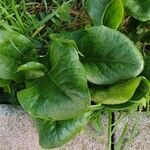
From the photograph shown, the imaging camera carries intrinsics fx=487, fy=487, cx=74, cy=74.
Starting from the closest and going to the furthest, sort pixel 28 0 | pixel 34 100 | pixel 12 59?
1. pixel 34 100
2. pixel 12 59
3. pixel 28 0

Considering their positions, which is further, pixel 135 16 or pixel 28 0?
pixel 28 0

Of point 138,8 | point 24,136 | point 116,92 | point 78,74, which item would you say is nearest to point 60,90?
point 78,74

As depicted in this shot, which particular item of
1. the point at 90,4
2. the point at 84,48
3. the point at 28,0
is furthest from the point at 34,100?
the point at 28,0

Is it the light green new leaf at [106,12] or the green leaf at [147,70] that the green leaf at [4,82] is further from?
the green leaf at [147,70]

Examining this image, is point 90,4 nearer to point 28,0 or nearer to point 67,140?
point 28,0

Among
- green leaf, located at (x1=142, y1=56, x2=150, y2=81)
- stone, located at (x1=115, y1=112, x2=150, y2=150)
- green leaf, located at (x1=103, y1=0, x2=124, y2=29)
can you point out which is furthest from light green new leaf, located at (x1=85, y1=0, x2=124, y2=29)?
stone, located at (x1=115, y1=112, x2=150, y2=150)

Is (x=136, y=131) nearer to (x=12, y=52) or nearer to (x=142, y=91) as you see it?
(x=142, y=91)
